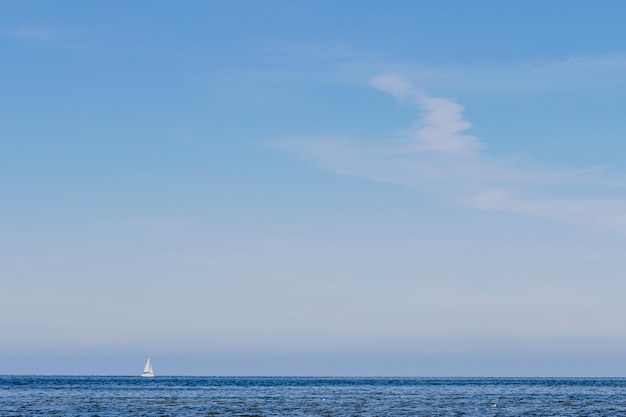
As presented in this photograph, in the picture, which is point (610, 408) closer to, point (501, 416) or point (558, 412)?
point (558, 412)

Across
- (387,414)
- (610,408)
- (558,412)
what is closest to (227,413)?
(387,414)

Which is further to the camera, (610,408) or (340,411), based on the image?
(610,408)

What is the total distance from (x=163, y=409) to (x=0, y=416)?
744 inches

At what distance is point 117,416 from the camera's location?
8438 cm

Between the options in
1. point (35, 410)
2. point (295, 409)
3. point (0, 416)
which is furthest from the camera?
point (295, 409)

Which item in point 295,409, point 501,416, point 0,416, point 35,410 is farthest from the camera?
point 295,409

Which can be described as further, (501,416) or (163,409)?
(163,409)

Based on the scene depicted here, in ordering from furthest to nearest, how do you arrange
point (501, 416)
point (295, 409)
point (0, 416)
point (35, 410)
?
point (295, 409)
point (35, 410)
point (501, 416)
point (0, 416)

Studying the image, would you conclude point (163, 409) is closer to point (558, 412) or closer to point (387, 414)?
point (387, 414)

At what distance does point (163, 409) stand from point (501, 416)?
3441 cm

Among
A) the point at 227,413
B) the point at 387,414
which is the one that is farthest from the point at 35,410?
the point at 387,414

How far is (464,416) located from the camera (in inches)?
3428

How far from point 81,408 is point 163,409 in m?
9.52

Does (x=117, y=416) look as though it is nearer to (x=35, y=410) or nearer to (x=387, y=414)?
(x=35, y=410)
